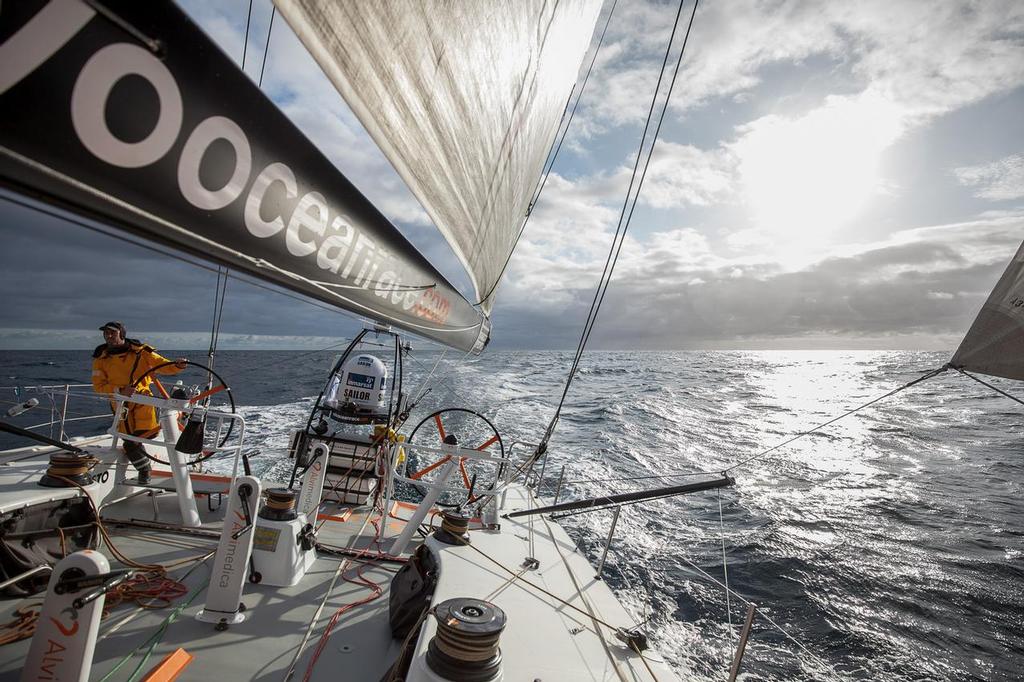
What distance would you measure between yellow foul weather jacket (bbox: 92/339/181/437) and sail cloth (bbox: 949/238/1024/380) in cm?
773

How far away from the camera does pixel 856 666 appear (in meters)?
5.62

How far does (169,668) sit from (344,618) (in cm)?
162

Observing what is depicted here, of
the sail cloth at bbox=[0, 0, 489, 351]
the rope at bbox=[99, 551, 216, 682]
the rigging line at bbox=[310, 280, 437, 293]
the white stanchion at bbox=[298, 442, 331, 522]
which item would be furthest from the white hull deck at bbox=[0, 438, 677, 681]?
the sail cloth at bbox=[0, 0, 489, 351]

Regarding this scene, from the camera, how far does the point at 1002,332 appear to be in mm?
3635

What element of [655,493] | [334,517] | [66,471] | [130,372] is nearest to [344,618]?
[334,517]

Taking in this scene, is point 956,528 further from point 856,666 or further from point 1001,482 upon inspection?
point 856,666

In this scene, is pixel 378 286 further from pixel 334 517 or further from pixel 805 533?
pixel 805 533

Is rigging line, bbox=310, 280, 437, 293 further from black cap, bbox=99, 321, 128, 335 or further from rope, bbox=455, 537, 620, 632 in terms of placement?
black cap, bbox=99, 321, 128, 335

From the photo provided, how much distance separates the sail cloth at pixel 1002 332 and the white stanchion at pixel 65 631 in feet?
19.4

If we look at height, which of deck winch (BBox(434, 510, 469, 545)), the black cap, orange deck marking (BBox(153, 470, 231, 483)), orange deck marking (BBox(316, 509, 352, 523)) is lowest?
orange deck marking (BBox(316, 509, 352, 523))

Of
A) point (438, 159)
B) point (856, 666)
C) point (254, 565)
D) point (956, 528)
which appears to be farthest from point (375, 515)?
point (956, 528)

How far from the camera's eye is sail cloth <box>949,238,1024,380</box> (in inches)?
140

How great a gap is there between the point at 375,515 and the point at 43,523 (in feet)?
10.3

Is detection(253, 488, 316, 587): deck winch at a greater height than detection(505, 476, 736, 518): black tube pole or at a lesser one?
lesser
